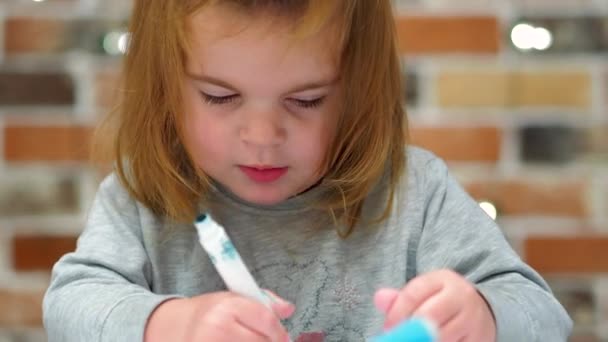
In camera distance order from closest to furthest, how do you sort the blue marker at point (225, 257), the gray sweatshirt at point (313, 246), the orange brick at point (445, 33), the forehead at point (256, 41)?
the blue marker at point (225, 257), the forehead at point (256, 41), the gray sweatshirt at point (313, 246), the orange brick at point (445, 33)

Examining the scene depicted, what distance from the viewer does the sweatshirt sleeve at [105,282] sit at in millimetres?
712

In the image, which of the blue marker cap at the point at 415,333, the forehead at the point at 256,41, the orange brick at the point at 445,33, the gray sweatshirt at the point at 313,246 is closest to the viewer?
the blue marker cap at the point at 415,333

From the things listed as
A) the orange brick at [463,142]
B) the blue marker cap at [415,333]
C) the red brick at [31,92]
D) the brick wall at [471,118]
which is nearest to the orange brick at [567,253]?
the brick wall at [471,118]

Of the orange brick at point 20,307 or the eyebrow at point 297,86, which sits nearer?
the eyebrow at point 297,86

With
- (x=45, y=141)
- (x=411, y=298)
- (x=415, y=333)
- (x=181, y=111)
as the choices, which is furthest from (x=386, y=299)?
(x=45, y=141)

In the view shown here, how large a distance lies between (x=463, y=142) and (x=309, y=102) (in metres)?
0.78

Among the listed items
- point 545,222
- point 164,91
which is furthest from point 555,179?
point 164,91

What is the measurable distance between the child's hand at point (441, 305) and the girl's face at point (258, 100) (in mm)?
165

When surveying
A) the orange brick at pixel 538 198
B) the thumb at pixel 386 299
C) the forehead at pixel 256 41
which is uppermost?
the forehead at pixel 256 41

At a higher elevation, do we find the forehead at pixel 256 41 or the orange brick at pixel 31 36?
the forehead at pixel 256 41

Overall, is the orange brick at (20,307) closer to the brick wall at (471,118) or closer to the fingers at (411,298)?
the brick wall at (471,118)

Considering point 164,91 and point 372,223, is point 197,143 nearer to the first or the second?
point 164,91

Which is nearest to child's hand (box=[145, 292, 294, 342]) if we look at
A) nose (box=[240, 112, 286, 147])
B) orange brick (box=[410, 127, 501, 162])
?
nose (box=[240, 112, 286, 147])

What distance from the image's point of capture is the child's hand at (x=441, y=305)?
2.15 ft
